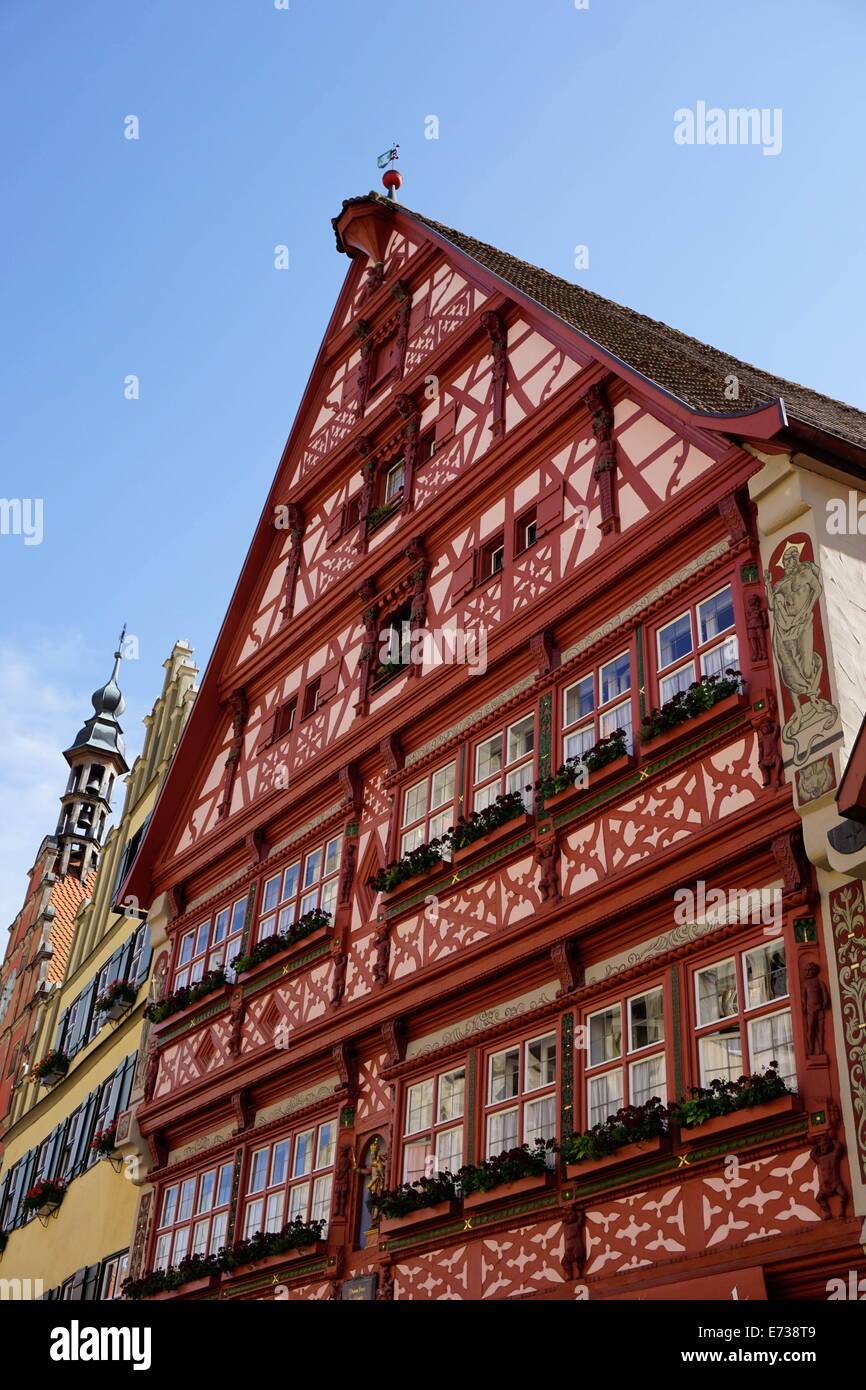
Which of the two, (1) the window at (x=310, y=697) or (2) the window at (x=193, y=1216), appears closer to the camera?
(2) the window at (x=193, y=1216)

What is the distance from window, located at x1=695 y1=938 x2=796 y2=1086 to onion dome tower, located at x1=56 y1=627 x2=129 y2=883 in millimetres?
28340

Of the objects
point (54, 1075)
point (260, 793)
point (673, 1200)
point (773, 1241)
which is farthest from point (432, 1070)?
point (54, 1075)

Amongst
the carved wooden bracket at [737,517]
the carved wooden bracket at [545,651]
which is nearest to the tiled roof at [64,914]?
the carved wooden bracket at [545,651]

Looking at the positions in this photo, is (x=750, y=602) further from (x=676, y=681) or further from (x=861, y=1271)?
(x=861, y=1271)

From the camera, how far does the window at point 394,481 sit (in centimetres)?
1853

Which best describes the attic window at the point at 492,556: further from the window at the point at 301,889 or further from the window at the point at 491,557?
the window at the point at 301,889

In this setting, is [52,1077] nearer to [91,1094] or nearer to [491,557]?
[91,1094]

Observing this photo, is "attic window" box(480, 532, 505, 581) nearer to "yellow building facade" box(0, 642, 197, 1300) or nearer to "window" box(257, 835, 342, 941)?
"window" box(257, 835, 342, 941)

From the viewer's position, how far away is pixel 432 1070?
13.3 metres

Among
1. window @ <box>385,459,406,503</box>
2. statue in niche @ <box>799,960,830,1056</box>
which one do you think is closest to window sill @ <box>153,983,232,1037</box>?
window @ <box>385,459,406,503</box>

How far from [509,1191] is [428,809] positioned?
14.4ft

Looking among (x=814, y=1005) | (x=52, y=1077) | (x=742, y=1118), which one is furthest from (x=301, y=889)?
(x=52, y=1077)

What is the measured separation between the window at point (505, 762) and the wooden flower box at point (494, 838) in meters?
0.45

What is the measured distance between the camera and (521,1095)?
12.1 metres
